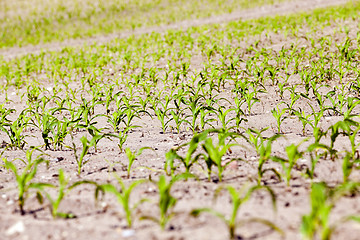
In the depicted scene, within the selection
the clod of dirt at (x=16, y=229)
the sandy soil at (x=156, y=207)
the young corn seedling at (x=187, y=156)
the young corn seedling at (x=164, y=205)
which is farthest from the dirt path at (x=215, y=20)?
the young corn seedling at (x=164, y=205)

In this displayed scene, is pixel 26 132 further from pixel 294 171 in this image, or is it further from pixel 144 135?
pixel 294 171

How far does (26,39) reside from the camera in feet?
52.9

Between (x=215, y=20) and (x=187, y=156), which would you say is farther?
(x=215, y=20)

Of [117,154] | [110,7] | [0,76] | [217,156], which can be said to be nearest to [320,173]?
[217,156]

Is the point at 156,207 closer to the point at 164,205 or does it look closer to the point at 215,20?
the point at 164,205

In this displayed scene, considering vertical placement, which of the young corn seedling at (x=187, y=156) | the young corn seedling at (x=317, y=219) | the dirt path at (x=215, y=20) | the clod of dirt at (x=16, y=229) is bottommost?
the clod of dirt at (x=16, y=229)

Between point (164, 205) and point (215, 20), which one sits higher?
point (215, 20)

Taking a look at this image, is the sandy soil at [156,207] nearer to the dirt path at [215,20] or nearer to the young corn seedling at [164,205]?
the young corn seedling at [164,205]

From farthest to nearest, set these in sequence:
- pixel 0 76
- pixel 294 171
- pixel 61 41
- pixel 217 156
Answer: pixel 61 41
pixel 0 76
pixel 294 171
pixel 217 156

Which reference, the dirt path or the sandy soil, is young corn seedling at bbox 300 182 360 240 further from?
the dirt path

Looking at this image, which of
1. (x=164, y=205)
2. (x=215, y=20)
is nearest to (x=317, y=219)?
(x=164, y=205)

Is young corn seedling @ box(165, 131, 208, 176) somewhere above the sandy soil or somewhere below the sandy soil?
above

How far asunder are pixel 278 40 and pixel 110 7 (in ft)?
45.8

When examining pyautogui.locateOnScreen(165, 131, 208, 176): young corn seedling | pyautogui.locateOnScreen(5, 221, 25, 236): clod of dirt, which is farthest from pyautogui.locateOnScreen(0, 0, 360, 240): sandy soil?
pyautogui.locateOnScreen(165, 131, 208, 176): young corn seedling
